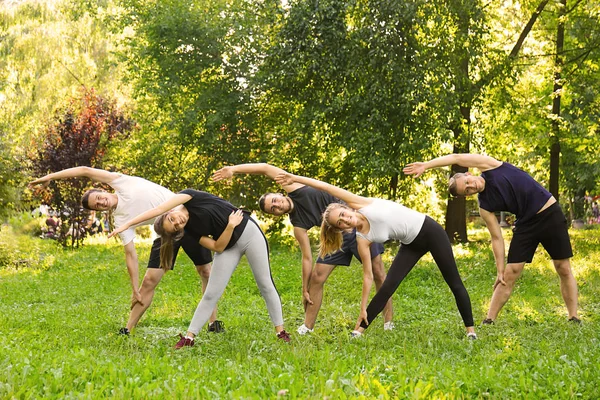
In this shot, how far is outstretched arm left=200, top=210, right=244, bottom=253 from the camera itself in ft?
24.5

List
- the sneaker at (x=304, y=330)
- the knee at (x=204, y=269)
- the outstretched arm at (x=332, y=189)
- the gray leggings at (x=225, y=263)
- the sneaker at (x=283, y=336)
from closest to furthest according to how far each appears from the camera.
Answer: the outstretched arm at (x=332, y=189)
the gray leggings at (x=225, y=263)
the sneaker at (x=283, y=336)
the sneaker at (x=304, y=330)
the knee at (x=204, y=269)

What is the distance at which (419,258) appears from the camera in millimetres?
7867

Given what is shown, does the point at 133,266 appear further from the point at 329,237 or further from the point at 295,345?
the point at 329,237

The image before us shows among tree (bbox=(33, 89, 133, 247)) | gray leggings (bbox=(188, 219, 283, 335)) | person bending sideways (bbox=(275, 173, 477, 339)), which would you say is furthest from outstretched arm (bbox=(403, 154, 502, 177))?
tree (bbox=(33, 89, 133, 247))

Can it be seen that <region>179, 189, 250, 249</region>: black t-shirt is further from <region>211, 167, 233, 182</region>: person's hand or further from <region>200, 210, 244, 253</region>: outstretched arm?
<region>211, 167, 233, 182</region>: person's hand

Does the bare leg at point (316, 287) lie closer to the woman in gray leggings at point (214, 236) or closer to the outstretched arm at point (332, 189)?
the woman in gray leggings at point (214, 236)

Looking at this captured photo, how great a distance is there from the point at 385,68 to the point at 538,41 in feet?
28.7

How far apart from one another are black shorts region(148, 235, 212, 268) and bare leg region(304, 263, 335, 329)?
1.30m

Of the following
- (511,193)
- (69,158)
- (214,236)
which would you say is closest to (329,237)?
(214,236)

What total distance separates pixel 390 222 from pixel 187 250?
2.59 meters

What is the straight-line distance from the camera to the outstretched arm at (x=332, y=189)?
7.32 m

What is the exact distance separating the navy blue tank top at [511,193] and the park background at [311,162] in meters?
1.46

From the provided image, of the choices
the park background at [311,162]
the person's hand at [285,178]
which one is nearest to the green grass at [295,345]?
the park background at [311,162]

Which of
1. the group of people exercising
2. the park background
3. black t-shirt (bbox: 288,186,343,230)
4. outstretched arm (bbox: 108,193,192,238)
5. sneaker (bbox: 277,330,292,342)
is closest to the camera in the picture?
the park background
